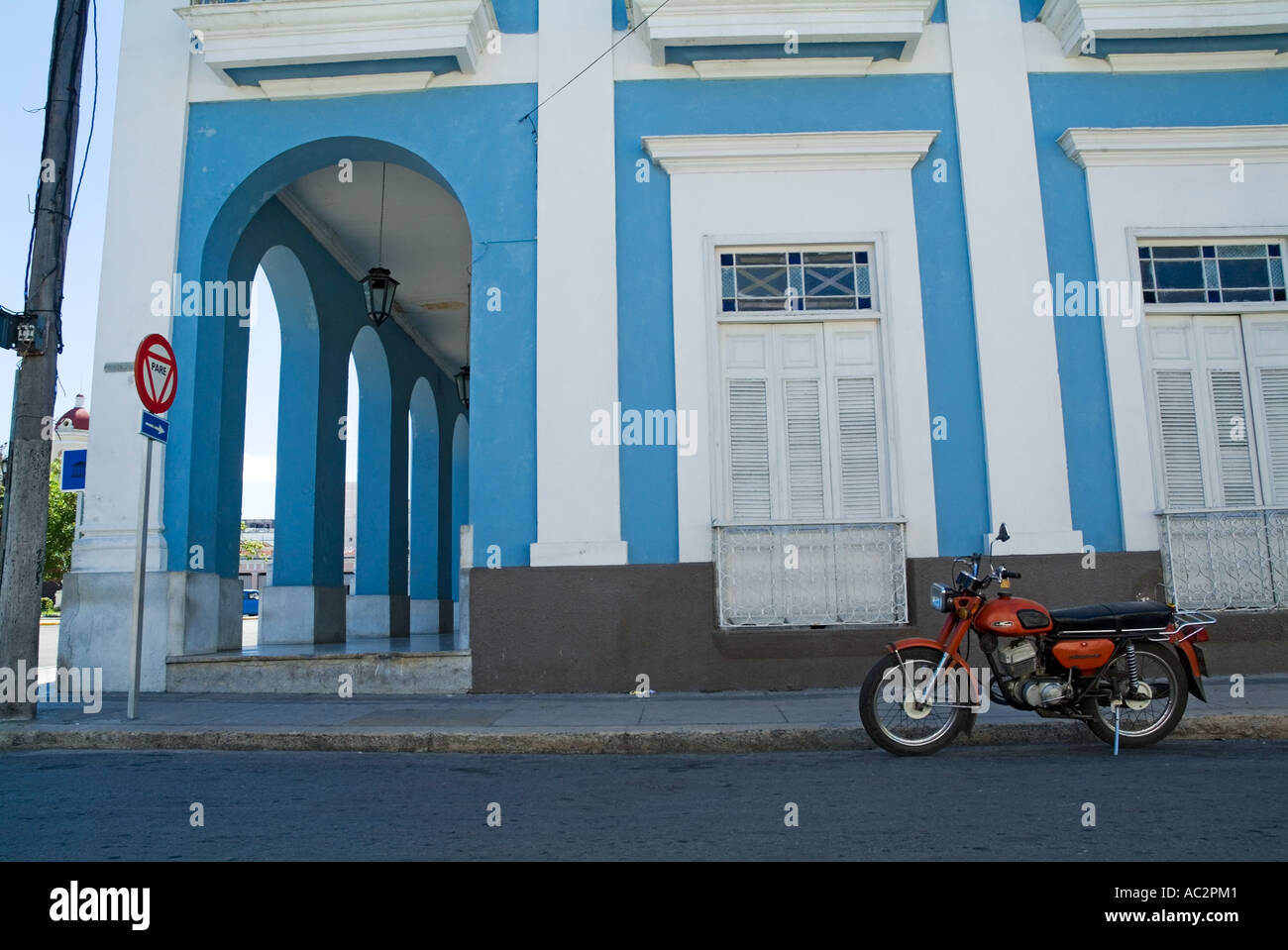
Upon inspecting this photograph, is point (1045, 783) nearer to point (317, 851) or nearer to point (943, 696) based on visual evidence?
point (943, 696)

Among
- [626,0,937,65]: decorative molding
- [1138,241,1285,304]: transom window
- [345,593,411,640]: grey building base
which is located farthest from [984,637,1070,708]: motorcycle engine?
[345,593,411,640]: grey building base

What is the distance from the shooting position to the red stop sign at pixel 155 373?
24.8 feet

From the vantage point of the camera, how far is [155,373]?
25.6 feet

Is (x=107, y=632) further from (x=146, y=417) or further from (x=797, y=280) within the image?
(x=797, y=280)

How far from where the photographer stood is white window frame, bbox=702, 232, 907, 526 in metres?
9.22

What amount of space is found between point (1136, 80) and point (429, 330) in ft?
39.2

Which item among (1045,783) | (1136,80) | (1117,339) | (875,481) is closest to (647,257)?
(875,481)

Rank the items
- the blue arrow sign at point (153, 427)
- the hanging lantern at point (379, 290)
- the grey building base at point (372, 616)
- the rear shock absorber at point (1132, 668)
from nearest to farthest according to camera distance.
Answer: the rear shock absorber at point (1132, 668) < the blue arrow sign at point (153, 427) < the hanging lantern at point (379, 290) < the grey building base at point (372, 616)

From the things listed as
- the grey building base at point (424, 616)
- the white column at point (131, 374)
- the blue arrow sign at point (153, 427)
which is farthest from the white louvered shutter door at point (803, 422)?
the grey building base at point (424, 616)

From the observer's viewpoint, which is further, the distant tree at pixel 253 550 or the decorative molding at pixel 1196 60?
the distant tree at pixel 253 550

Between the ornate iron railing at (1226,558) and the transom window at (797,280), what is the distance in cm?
343

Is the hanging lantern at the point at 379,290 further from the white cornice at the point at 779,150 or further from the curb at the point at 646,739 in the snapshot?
the curb at the point at 646,739

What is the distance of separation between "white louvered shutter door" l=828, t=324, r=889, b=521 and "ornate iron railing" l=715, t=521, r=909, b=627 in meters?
0.27

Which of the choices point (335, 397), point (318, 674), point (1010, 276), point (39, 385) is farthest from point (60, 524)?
point (1010, 276)
